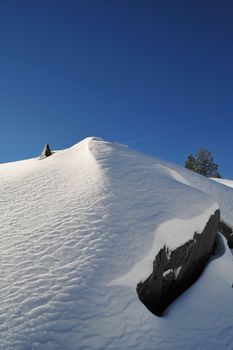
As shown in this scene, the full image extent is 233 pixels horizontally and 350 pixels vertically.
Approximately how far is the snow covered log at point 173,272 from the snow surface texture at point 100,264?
19cm

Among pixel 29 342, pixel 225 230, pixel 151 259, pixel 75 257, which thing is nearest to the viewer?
pixel 29 342

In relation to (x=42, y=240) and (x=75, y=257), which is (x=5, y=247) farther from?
(x=75, y=257)

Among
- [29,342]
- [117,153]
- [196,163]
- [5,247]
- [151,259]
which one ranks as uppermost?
[196,163]

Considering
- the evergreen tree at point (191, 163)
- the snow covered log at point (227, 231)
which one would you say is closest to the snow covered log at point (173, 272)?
the snow covered log at point (227, 231)

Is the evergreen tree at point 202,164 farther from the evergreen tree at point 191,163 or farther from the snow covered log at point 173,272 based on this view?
the snow covered log at point 173,272

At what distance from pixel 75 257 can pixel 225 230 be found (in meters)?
7.56

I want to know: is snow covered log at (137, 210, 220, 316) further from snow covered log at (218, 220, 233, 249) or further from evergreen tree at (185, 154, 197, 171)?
evergreen tree at (185, 154, 197, 171)

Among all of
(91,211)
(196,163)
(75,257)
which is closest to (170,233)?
(91,211)

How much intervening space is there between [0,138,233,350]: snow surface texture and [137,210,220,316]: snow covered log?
0.64 ft

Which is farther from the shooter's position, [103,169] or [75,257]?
[103,169]

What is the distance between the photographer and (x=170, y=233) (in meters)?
6.12

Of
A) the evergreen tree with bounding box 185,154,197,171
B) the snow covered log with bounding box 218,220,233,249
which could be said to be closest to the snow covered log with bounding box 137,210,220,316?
the snow covered log with bounding box 218,220,233,249

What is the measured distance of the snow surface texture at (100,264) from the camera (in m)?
3.71

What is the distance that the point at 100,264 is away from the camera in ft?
15.5
